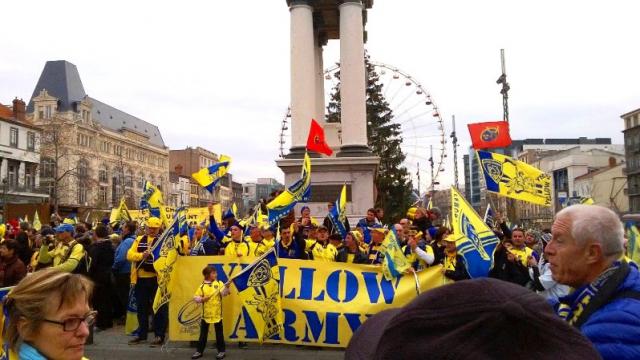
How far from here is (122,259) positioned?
10.6 metres

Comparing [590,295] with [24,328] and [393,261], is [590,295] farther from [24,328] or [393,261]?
[393,261]

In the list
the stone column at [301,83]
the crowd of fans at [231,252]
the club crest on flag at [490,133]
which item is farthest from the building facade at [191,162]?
the club crest on flag at [490,133]

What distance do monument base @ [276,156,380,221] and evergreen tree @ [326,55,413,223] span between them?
14291mm

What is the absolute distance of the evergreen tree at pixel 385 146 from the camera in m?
34.4

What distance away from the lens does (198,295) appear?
27.5ft

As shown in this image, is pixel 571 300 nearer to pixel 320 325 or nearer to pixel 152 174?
pixel 320 325

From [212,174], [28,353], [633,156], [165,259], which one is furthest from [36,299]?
[633,156]

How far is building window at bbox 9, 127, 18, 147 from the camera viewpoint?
229 feet

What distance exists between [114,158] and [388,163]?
85.8 metres

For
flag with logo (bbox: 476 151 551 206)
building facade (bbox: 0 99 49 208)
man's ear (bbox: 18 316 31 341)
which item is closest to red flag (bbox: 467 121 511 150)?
flag with logo (bbox: 476 151 551 206)

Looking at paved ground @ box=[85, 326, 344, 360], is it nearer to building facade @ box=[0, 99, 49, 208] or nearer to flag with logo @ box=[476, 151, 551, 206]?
flag with logo @ box=[476, 151, 551, 206]

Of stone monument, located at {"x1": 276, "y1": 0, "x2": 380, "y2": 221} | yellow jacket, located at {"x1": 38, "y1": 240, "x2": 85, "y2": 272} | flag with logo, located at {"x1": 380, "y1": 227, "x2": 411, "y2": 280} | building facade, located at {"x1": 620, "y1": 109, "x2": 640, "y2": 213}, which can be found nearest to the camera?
flag with logo, located at {"x1": 380, "y1": 227, "x2": 411, "y2": 280}

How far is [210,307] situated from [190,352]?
1.03 metres

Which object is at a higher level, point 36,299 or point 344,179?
point 344,179
